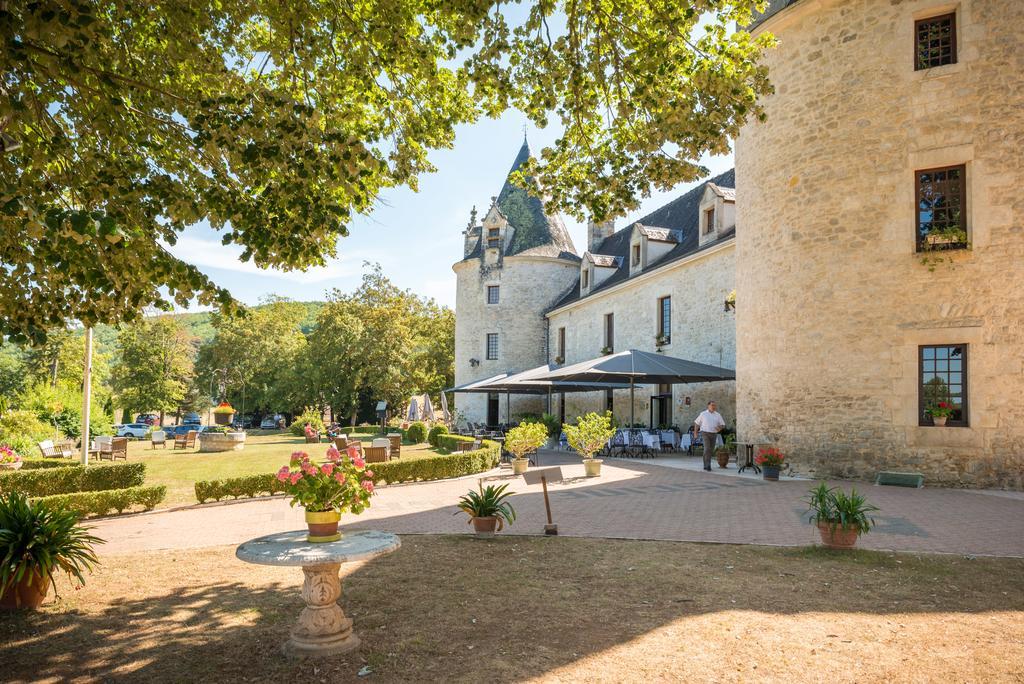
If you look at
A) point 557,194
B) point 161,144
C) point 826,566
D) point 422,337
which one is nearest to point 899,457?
point 826,566

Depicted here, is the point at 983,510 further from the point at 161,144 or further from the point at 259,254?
the point at 161,144

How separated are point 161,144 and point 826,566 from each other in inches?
315

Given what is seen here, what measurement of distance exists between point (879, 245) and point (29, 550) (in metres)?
14.4

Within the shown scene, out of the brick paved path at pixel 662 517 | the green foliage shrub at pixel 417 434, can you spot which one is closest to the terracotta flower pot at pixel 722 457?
the brick paved path at pixel 662 517

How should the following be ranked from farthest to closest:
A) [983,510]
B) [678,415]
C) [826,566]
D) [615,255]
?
[615,255] < [678,415] < [983,510] < [826,566]

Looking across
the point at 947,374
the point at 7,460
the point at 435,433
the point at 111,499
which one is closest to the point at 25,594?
the point at 111,499

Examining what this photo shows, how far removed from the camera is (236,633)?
16.7 feet

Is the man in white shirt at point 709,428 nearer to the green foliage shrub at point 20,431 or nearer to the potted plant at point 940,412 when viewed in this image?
the potted plant at point 940,412

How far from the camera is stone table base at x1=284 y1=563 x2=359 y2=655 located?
185 inches

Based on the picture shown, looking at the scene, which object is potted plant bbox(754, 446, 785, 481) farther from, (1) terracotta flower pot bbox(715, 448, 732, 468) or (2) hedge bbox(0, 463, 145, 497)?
(2) hedge bbox(0, 463, 145, 497)

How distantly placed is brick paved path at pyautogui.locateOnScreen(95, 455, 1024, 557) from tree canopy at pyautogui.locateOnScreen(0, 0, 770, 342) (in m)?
4.24

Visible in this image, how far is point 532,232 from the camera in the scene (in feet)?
115

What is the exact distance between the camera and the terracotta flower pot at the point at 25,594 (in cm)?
557

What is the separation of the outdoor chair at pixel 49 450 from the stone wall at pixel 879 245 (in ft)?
65.3
